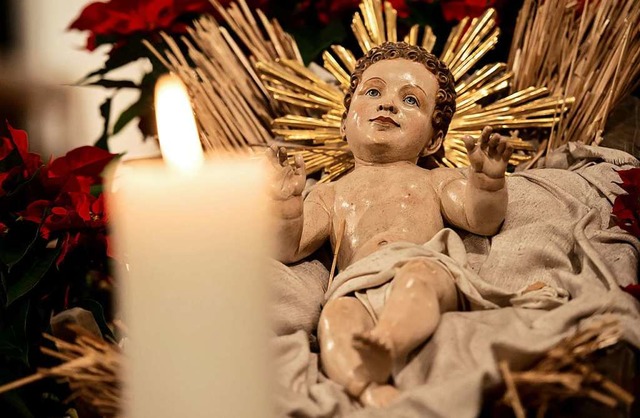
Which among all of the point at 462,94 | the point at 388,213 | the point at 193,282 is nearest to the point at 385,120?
the point at 388,213

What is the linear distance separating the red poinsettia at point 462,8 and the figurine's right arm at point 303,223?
425 millimetres

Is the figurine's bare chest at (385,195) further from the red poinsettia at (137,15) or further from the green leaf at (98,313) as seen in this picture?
Answer: the red poinsettia at (137,15)

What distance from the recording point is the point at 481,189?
40.1 inches

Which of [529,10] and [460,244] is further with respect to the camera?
[529,10]

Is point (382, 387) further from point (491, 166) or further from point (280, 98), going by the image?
point (280, 98)

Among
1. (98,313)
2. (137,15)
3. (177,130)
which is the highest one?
(177,130)

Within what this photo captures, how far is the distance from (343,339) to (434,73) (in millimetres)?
441

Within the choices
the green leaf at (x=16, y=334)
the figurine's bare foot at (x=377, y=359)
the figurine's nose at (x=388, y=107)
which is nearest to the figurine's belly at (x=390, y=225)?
the figurine's nose at (x=388, y=107)

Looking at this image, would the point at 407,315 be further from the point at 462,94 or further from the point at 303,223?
the point at 462,94

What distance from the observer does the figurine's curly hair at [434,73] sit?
1165 millimetres

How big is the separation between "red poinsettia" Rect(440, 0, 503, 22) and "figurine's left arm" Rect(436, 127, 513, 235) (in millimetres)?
391

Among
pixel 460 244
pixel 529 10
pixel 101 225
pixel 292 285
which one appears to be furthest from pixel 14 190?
pixel 529 10

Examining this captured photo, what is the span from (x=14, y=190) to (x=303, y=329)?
375 mm

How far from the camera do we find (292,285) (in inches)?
38.8
